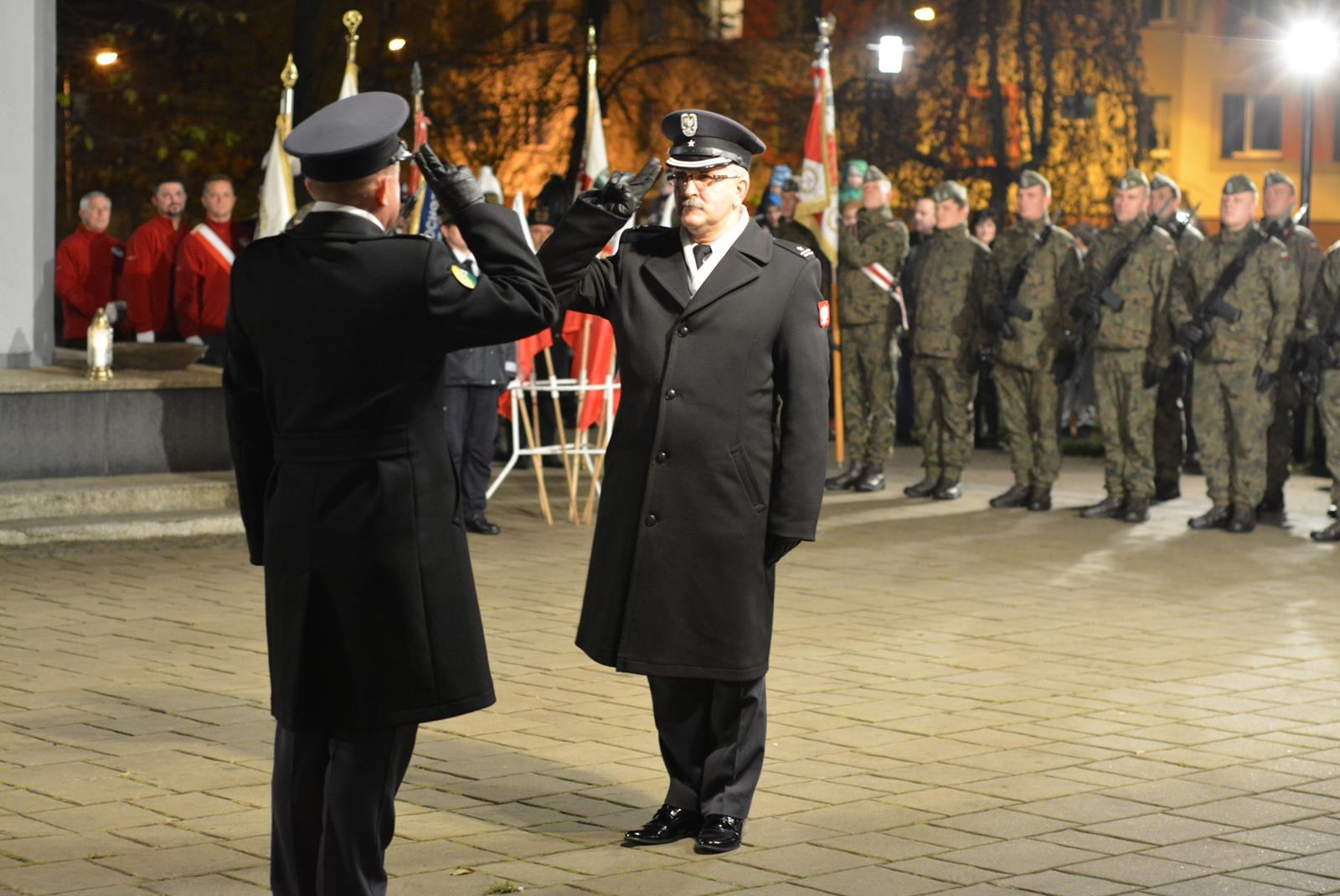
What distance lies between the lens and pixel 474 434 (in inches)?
521

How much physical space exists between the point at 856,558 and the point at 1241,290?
11.5 feet

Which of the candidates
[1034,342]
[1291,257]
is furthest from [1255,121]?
[1291,257]

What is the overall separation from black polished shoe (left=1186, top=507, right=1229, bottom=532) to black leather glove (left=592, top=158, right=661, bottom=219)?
9.22 m

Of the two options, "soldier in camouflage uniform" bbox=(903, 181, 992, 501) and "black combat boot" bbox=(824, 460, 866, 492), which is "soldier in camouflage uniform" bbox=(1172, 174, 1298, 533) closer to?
"soldier in camouflage uniform" bbox=(903, 181, 992, 501)

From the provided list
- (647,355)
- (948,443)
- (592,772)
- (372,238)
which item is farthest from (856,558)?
(372,238)

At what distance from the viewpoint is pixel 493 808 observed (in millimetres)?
6441

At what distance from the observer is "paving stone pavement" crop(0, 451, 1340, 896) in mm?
5820

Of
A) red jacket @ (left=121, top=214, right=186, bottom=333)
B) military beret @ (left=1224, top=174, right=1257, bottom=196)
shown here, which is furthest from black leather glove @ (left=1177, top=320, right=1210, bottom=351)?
red jacket @ (left=121, top=214, right=186, bottom=333)

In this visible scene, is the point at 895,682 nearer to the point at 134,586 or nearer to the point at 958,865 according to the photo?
the point at 958,865

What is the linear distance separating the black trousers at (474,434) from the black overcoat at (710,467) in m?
7.04

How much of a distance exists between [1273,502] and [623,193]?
10.2 m

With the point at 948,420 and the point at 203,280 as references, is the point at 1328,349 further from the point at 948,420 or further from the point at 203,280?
the point at 203,280

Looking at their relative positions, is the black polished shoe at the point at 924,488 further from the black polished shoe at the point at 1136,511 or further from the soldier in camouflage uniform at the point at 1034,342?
the black polished shoe at the point at 1136,511

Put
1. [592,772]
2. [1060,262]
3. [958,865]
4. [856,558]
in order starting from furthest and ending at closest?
[1060,262] < [856,558] < [592,772] < [958,865]
